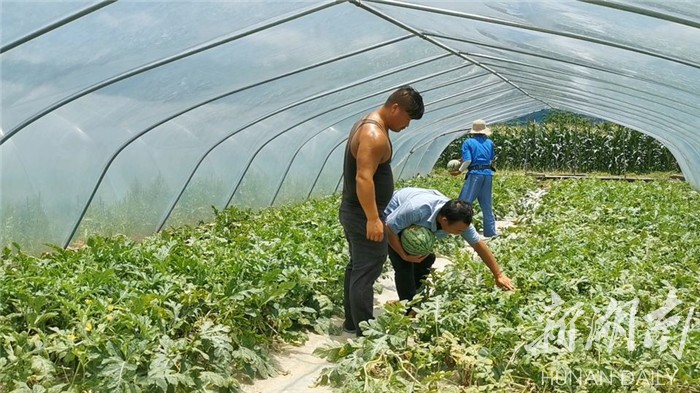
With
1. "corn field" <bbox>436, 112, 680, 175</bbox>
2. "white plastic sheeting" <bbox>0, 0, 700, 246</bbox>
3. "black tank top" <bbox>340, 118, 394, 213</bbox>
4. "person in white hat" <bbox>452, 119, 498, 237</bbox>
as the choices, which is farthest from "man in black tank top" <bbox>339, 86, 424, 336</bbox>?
"corn field" <bbox>436, 112, 680, 175</bbox>

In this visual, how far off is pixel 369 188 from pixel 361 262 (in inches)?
24.3

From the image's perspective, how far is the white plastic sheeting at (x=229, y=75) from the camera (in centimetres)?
529

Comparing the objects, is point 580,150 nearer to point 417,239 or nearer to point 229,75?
point 229,75

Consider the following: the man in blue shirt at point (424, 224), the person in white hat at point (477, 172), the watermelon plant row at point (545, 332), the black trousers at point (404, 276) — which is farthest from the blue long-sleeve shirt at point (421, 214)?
the person in white hat at point (477, 172)

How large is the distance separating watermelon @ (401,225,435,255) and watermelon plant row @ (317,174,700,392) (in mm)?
264

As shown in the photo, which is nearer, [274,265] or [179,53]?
[274,265]

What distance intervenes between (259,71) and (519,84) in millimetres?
6341

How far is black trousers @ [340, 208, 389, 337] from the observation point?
4.53 meters

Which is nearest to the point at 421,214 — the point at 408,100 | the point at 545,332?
the point at 408,100

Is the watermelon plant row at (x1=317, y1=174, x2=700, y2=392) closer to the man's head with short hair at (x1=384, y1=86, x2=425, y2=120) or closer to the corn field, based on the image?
the man's head with short hair at (x1=384, y1=86, x2=425, y2=120)

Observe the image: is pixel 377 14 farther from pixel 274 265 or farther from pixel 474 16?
pixel 274 265

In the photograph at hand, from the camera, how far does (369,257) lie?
4.54 metres

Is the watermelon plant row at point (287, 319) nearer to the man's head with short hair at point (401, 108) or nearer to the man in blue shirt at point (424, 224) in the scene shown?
the man in blue shirt at point (424, 224)

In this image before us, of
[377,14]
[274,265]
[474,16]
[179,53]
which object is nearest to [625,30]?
[474,16]
